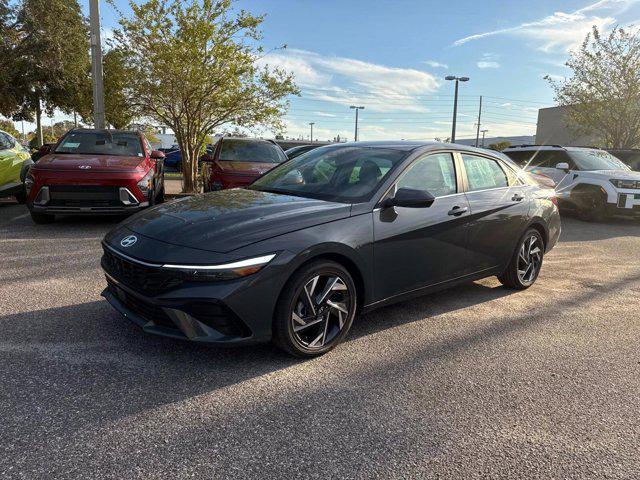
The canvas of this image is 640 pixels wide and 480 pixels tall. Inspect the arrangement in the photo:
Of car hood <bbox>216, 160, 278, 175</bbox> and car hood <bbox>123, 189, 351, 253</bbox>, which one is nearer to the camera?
car hood <bbox>123, 189, 351, 253</bbox>

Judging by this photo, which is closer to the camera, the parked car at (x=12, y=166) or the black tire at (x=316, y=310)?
the black tire at (x=316, y=310)

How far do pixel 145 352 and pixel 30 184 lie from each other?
5.26 metres

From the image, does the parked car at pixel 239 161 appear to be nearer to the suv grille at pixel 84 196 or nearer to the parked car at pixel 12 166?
the suv grille at pixel 84 196

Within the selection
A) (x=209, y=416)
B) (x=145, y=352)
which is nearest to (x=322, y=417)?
(x=209, y=416)

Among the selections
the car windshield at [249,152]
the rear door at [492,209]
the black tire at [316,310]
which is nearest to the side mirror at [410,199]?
the black tire at [316,310]

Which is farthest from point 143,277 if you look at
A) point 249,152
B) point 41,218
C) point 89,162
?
point 249,152

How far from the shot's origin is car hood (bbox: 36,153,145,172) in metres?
7.32

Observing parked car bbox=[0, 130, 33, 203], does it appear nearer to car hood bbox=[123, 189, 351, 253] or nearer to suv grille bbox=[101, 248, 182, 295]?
car hood bbox=[123, 189, 351, 253]

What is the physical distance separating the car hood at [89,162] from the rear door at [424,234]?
508 centimetres

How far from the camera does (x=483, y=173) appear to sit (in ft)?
15.7

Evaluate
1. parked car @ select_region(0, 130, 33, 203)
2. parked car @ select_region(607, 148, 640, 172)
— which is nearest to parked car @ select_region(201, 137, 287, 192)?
parked car @ select_region(0, 130, 33, 203)

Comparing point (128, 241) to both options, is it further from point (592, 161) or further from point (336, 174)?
point (592, 161)

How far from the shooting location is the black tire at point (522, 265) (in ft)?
16.6

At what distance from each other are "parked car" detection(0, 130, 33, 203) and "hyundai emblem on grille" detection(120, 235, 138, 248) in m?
6.89
